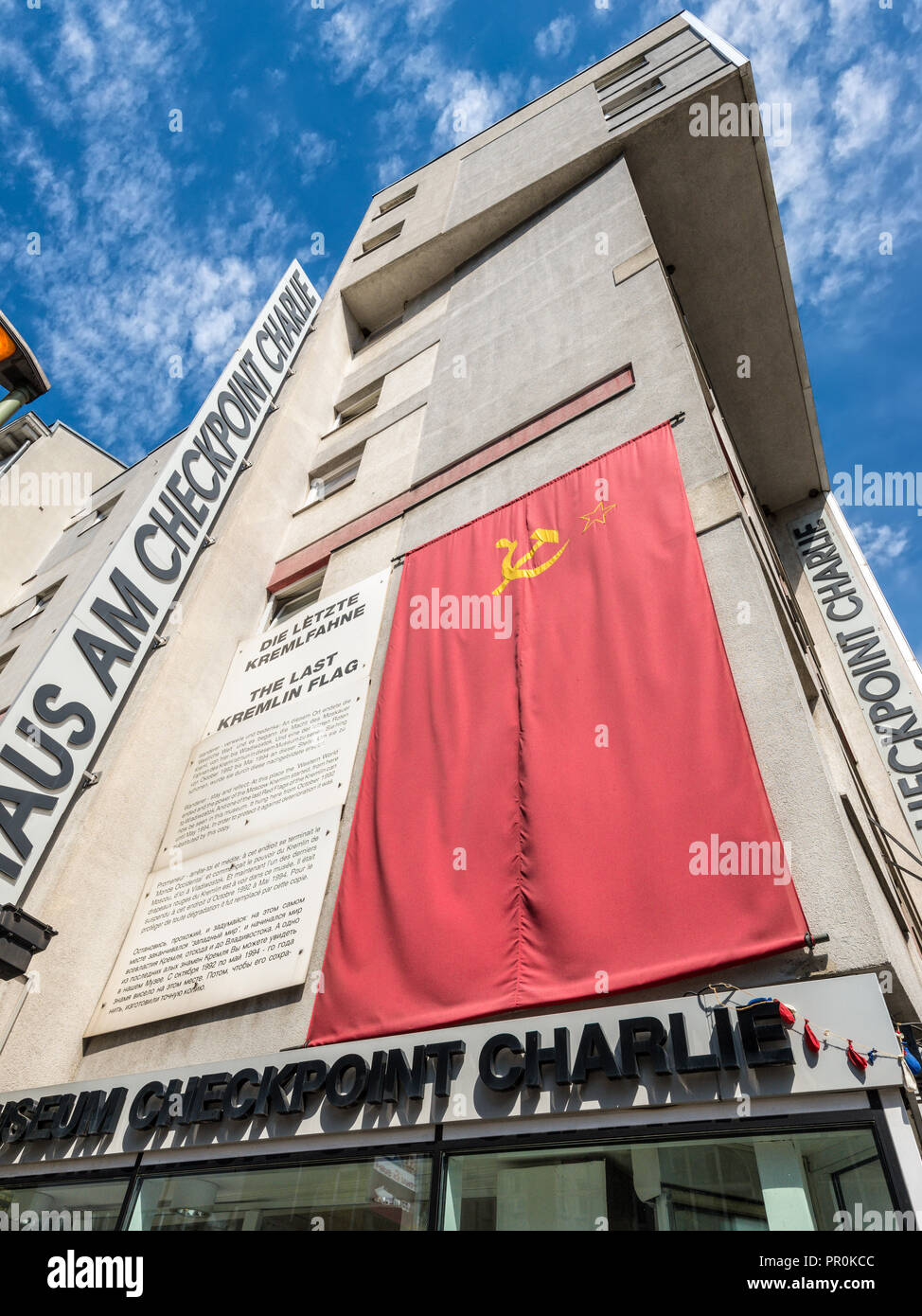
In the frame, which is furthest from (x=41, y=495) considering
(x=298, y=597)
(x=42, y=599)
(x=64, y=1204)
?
(x=64, y=1204)

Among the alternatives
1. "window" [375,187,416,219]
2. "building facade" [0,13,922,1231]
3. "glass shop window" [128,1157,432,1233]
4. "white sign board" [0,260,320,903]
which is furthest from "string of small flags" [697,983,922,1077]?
"window" [375,187,416,219]

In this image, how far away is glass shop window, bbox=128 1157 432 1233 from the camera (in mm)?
4883

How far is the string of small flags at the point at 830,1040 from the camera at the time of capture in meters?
3.86

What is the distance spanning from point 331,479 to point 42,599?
920cm

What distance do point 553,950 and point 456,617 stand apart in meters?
4.17

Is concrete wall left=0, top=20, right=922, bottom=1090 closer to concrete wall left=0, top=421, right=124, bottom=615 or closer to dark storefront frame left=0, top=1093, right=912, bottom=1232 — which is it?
dark storefront frame left=0, top=1093, right=912, bottom=1232

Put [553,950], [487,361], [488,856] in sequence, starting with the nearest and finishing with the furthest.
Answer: [553,950] → [488,856] → [487,361]

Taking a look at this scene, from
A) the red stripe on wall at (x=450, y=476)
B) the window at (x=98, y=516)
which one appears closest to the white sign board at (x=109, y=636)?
the red stripe on wall at (x=450, y=476)

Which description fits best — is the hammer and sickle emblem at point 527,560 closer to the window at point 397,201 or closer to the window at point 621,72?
the window at point 621,72

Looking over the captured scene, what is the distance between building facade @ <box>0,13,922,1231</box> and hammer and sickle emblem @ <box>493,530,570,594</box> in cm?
77

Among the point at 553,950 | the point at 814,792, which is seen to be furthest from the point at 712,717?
the point at 553,950

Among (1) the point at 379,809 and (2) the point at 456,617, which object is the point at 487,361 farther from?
(1) the point at 379,809

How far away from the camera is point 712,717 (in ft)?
19.1

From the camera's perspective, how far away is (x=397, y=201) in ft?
74.0
